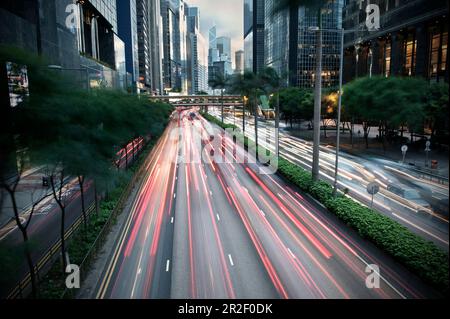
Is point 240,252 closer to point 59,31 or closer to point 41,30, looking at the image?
point 41,30

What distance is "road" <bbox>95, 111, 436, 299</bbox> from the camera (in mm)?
13008

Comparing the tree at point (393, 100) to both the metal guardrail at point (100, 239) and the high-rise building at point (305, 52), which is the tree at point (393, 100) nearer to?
the metal guardrail at point (100, 239)

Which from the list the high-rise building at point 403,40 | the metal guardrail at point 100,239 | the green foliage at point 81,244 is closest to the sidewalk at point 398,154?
the high-rise building at point 403,40

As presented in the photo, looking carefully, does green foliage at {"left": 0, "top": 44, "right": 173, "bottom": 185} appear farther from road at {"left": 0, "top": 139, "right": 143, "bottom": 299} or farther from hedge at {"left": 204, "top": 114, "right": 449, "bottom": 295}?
hedge at {"left": 204, "top": 114, "right": 449, "bottom": 295}

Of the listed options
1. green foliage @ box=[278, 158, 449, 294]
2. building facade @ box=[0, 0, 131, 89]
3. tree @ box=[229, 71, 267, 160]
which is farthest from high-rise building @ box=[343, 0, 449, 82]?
building facade @ box=[0, 0, 131, 89]

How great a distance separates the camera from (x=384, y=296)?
40.6 feet

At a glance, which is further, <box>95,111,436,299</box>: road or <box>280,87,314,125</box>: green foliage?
<box>280,87,314,125</box>: green foliage

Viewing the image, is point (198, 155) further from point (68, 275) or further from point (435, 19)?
point (435, 19)

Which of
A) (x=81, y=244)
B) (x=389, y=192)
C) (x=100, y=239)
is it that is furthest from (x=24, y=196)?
(x=389, y=192)

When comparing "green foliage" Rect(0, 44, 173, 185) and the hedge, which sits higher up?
"green foliage" Rect(0, 44, 173, 185)

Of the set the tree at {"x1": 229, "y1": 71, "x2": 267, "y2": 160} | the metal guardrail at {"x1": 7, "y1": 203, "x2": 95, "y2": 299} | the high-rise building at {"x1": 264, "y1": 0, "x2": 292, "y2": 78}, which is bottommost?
the metal guardrail at {"x1": 7, "y1": 203, "x2": 95, "y2": 299}

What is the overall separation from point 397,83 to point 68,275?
3953 centimetres

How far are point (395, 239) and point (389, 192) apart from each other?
12.0 meters

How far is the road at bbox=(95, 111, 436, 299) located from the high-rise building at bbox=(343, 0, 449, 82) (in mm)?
38408
